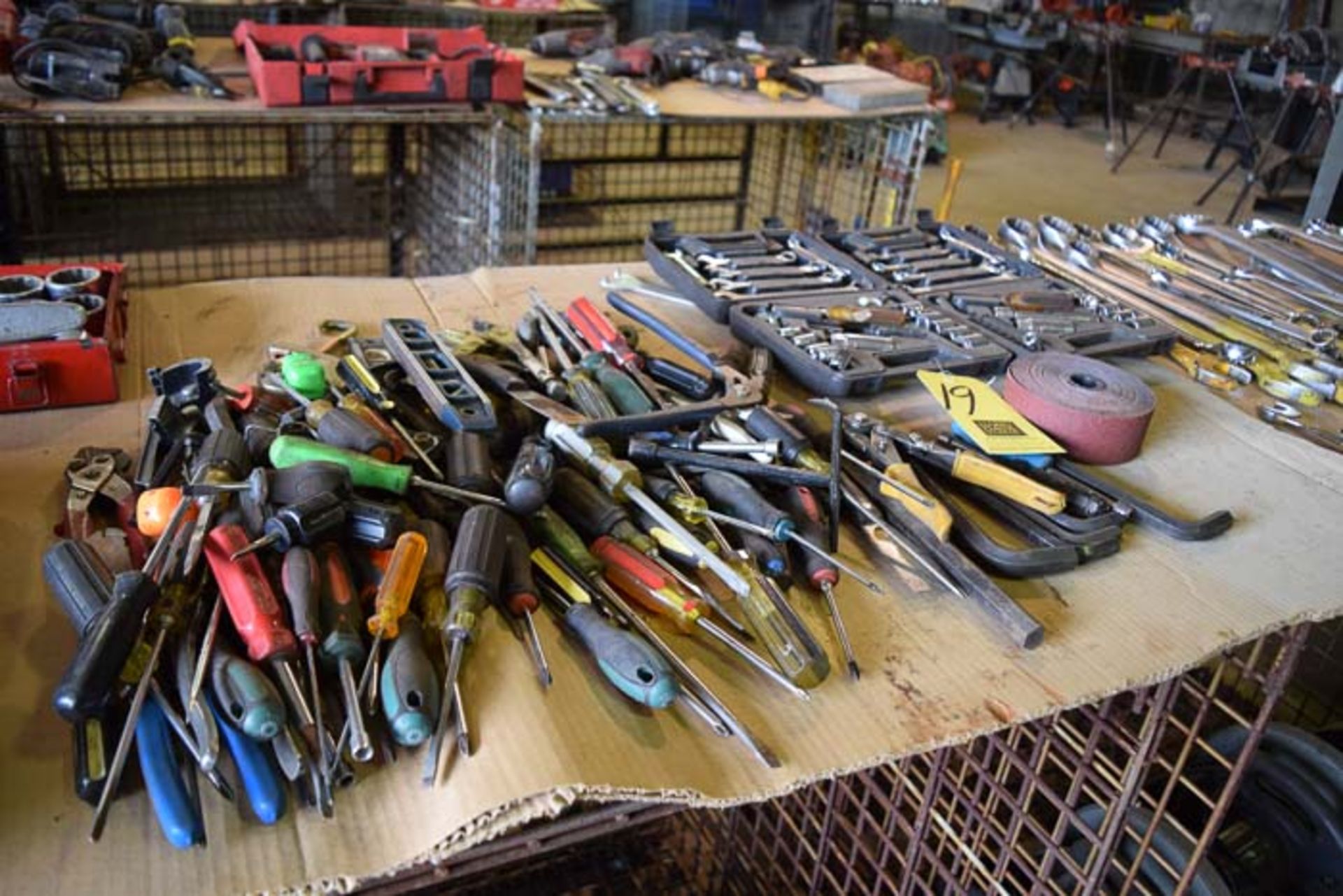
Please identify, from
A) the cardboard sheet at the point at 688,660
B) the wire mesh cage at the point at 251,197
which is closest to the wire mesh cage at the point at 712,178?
the wire mesh cage at the point at 251,197

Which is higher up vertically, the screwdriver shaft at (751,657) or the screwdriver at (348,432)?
the screwdriver at (348,432)

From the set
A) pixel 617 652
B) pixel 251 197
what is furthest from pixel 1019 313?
pixel 251 197

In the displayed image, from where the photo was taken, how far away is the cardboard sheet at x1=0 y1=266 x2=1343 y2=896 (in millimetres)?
677

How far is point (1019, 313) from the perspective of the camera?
1445 millimetres

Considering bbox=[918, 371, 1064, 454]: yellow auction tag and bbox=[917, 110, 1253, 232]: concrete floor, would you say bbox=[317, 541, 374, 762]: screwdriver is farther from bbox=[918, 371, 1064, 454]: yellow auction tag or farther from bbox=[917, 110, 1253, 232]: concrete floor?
bbox=[917, 110, 1253, 232]: concrete floor

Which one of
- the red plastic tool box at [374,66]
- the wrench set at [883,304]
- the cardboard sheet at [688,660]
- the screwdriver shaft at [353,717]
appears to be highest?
the red plastic tool box at [374,66]

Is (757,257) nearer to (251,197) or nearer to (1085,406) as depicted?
(1085,406)

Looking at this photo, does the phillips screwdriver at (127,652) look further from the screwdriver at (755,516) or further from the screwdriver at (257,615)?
the screwdriver at (755,516)

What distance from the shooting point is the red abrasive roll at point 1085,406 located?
117cm

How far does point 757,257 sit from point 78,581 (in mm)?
1020

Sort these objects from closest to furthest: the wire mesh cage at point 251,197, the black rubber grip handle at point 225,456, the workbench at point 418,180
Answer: the black rubber grip handle at point 225,456 < the workbench at point 418,180 < the wire mesh cage at point 251,197

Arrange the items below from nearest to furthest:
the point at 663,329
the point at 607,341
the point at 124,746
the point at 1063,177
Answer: the point at 124,746
the point at 607,341
the point at 663,329
the point at 1063,177

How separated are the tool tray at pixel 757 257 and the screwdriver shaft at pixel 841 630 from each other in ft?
1.77

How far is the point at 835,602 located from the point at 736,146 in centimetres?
289
